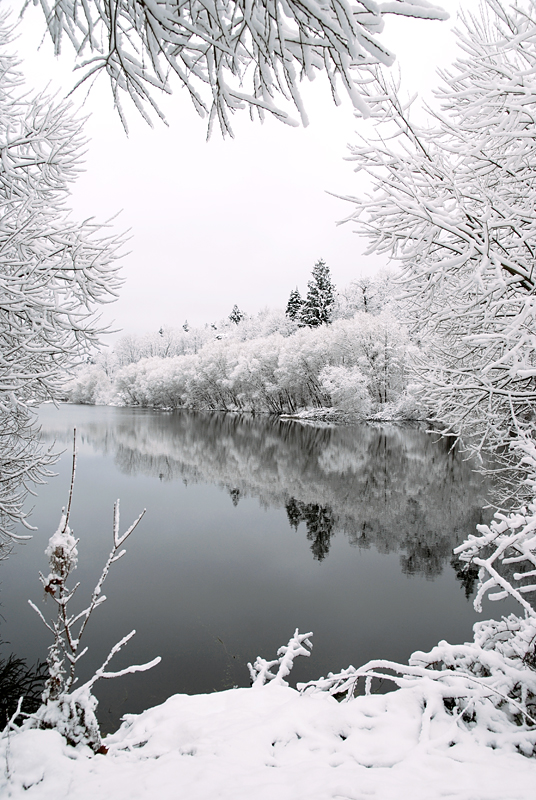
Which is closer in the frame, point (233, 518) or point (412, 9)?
point (412, 9)

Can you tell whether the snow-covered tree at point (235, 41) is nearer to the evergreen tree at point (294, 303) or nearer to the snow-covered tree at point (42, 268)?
the snow-covered tree at point (42, 268)

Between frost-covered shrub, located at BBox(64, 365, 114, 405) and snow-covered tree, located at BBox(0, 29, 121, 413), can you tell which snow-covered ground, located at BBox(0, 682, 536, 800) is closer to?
snow-covered tree, located at BBox(0, 29, 121, 413)

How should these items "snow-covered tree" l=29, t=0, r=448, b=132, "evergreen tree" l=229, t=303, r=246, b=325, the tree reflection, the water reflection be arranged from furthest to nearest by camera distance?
"evergreen tree" l=229, t=303, r=246, b=325 → the water reflection → the tree reflection → "snow-covered tree" l=29, t=0, r=448, b=132

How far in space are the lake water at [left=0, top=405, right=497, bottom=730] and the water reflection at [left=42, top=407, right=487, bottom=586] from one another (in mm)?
99

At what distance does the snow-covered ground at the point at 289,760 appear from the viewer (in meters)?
2.11

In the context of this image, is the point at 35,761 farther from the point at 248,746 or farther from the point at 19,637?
the point at 19,637

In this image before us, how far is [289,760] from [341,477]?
16.3 meters

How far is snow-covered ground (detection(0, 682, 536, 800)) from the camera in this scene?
6.92 feet

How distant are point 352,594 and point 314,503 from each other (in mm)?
6500

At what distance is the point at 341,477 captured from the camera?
18.4 m

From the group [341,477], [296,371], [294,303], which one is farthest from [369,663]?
[294,303]

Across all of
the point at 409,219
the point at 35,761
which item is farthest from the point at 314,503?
the point at 35,761

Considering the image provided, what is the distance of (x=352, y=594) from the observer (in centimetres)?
876

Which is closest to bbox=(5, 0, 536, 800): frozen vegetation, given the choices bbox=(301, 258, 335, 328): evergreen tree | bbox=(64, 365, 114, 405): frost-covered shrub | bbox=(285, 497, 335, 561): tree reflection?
bbox=(285, 497, 335, 561): tree reflection
